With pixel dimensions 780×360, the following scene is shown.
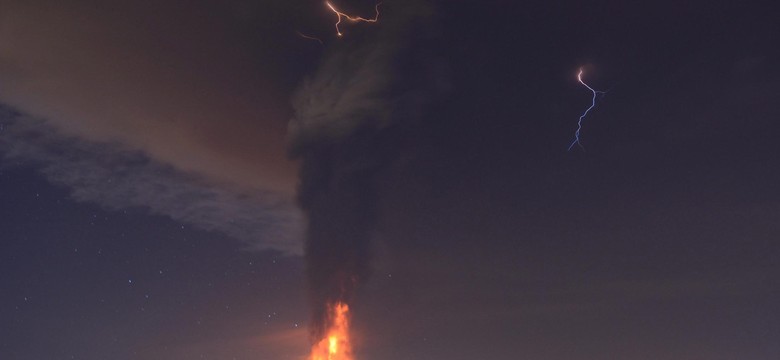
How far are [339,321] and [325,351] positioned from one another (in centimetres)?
142

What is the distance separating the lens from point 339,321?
36969 mm

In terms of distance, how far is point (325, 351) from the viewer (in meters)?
36.7
